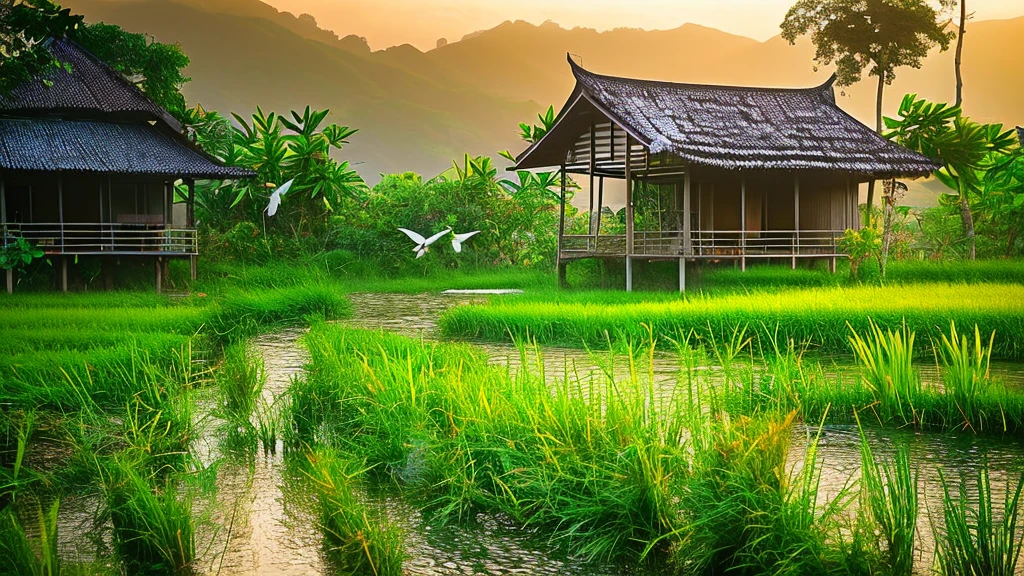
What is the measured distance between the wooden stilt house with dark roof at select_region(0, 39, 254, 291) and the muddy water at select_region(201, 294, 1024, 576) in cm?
1140

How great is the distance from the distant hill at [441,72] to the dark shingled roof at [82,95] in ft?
154

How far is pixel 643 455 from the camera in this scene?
4488 mm

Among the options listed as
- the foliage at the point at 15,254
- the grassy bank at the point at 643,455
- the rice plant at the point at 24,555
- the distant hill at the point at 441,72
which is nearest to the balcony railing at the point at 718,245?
the foliage at the point at 15,254

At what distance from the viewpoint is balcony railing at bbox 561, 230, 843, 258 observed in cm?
1595

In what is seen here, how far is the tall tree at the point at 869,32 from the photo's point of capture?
2511 cm

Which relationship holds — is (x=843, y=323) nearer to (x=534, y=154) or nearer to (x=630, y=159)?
(x=630, y=159)

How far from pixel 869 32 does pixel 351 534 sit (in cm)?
2439

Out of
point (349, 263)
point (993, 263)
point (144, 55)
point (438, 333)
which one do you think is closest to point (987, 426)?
point (438, 333)

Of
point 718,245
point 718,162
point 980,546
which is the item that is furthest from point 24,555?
point 718,245

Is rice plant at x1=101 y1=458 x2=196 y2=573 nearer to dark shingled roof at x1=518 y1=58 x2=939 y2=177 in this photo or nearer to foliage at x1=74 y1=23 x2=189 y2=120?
dark shingled roof at x1=518 y1=58 x2=939 y2=177

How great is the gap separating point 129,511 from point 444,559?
1489 millimetres

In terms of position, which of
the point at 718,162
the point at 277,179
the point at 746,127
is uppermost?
the point at 746,127

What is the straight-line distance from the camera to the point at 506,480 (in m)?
5.15

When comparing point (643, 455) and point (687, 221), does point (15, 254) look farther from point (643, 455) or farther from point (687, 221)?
point (643, 455)
